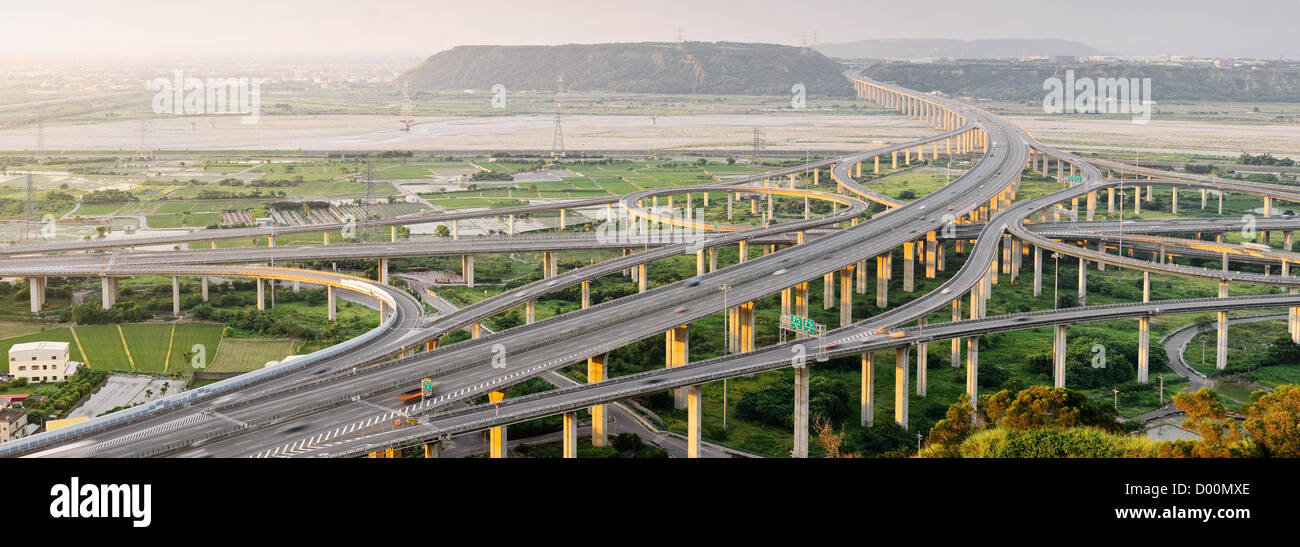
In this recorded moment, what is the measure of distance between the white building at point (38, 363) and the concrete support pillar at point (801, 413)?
29986 mm

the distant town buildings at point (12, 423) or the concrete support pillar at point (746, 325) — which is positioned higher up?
the concrete support pillar at point (746, 325)

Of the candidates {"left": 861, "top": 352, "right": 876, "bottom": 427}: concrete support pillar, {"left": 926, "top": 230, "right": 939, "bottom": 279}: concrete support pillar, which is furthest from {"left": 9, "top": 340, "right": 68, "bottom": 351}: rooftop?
{"left": 926, "top": 230, "right": 939, "bottom": 279}: concrete support pillar

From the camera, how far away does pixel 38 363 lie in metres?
47.2

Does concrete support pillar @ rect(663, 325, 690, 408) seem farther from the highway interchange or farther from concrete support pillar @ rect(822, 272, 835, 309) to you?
concrete support pillar @ rect(822, 272, 835, 309)

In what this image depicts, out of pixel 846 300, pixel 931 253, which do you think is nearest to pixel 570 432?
pixel 846 300

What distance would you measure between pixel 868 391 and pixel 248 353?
91.8 ft

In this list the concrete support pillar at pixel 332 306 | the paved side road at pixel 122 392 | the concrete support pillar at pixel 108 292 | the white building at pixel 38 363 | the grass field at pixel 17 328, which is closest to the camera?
the paved side road at pixel 122 392

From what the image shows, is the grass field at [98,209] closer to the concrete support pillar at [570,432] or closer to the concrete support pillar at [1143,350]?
the concrete support pillar at [570,432]

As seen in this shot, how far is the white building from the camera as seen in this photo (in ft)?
154

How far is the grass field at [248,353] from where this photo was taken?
50000mm

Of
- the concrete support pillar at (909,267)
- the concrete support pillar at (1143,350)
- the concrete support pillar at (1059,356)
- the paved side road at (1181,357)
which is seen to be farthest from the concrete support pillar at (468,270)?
the paved side road at (1181,357)

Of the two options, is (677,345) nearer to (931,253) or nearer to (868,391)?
(868,391)

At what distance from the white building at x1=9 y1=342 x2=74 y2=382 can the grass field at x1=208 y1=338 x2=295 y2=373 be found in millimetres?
5778
